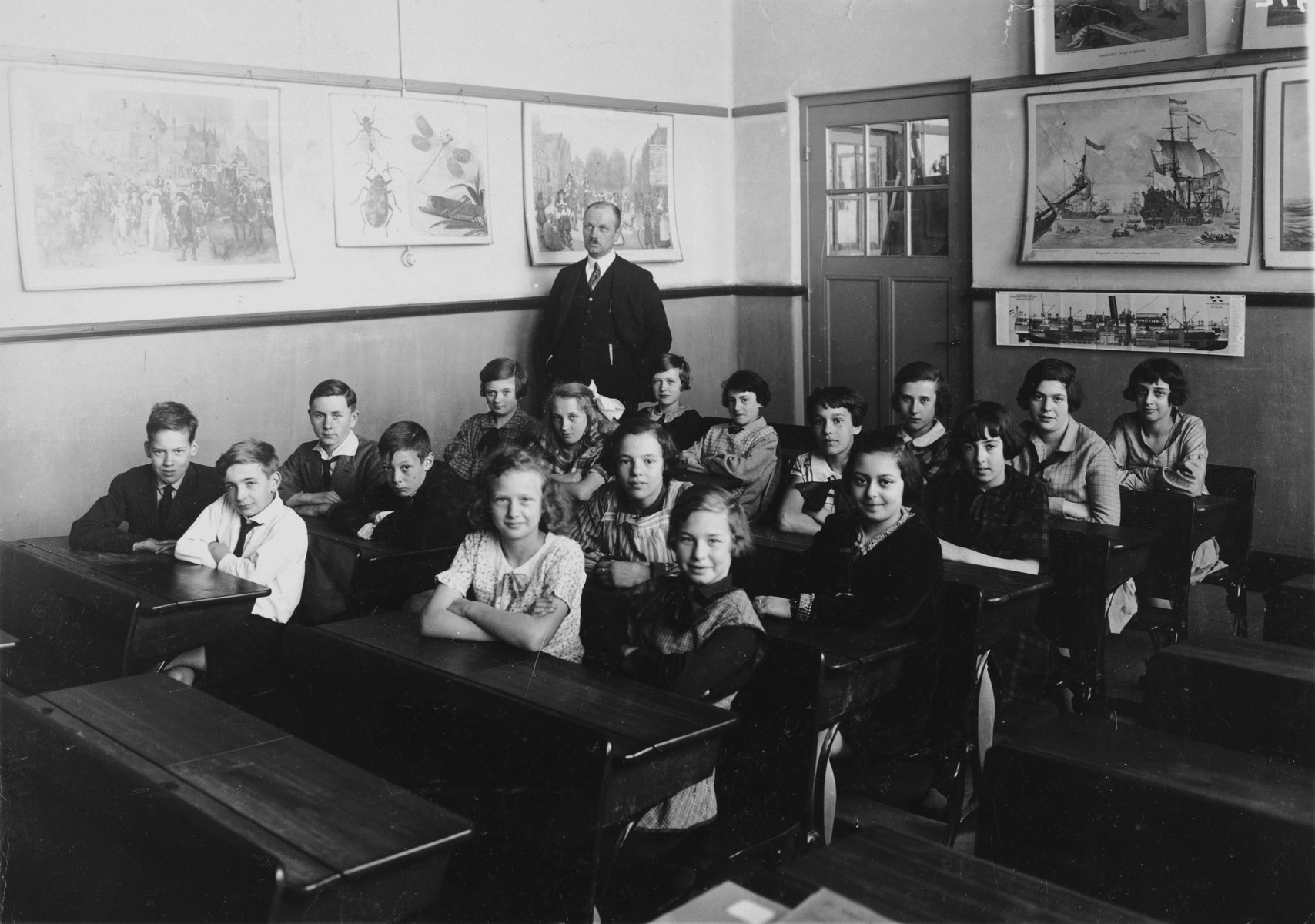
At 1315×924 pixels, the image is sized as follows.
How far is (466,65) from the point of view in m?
5.98

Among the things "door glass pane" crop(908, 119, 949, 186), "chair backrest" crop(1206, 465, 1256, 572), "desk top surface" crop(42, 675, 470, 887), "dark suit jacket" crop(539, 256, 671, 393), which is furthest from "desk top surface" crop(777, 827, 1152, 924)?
"door glass pane" crop(908, 119, 949, 186)

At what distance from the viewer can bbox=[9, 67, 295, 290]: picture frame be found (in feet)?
15.1

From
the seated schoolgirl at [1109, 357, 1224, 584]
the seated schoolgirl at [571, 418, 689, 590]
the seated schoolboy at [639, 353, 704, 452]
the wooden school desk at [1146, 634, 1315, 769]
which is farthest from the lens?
the seated schoolboy at [639, 353, 704, 452]

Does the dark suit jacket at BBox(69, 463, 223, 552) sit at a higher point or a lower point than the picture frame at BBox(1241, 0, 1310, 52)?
lower

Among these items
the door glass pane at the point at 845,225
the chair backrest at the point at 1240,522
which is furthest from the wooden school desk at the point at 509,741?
the door glass pane at the point at 845,225

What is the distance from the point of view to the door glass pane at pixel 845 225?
6.92 meters

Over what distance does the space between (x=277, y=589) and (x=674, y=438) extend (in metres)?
2.28

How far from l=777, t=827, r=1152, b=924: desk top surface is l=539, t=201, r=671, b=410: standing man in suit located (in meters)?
4.51

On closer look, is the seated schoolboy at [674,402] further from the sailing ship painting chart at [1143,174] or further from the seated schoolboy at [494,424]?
the sailing ship painting chart at [1143,174]

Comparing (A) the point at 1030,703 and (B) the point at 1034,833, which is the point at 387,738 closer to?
(B) the point at 1034,833

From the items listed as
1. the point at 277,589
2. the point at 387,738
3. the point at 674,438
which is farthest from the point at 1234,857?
the point at 674,438

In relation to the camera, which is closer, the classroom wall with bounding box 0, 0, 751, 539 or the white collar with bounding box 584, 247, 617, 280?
the classroom wall with bounding box 0, 0, 751, 539

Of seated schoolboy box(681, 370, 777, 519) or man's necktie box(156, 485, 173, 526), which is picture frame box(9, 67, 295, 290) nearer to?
man's necktie box(156, 485, 173, 526)

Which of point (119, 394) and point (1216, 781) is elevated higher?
point (119, 394)
